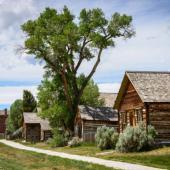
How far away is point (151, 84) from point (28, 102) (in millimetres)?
68053

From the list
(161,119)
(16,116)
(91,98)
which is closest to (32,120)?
(91,98)

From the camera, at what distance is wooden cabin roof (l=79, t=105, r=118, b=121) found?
59375mm

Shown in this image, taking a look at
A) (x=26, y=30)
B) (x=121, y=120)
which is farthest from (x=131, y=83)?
(x=26, y=30)

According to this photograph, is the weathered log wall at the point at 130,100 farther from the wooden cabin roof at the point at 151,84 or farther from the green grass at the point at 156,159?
the green grass at the point at 156,159

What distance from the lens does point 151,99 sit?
128 ft

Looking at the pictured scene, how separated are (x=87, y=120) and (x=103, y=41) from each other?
381 inches

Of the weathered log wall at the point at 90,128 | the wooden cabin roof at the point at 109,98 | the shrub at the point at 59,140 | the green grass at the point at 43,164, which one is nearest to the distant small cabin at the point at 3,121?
the wooden cabin roof at the point at 109,98

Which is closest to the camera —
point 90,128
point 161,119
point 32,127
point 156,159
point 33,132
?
point 156,159

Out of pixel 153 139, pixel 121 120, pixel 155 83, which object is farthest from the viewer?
pixel 121 120

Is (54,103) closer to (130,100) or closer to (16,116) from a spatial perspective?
(130,100)

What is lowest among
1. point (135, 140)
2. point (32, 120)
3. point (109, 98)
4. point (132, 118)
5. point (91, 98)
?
point (135, 140)

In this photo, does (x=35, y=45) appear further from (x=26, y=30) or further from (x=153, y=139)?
(x=153, y=139)

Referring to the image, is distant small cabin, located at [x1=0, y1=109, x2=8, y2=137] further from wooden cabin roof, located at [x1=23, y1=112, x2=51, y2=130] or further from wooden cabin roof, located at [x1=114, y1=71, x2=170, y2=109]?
wooden cabin roof, located at [x1=114, y1=71, x2=170, y2=109]

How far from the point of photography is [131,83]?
43.2 m
